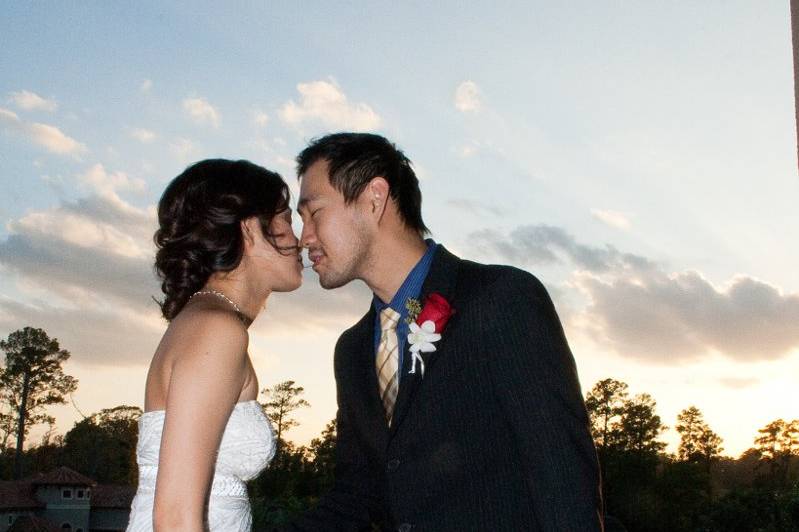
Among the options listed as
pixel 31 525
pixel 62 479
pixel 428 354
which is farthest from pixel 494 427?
pixel 62 479

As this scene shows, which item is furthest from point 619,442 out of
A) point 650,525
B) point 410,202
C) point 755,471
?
point 410,202

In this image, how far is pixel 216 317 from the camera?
3436mm

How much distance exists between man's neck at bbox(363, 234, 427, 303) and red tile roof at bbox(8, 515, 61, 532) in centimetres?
5039

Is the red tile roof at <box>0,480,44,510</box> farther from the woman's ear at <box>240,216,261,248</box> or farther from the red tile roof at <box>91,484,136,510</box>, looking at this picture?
the woman's ear at <box>240,216,261,248</box>

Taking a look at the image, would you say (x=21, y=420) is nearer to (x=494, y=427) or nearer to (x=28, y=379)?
(x=28, y=379)

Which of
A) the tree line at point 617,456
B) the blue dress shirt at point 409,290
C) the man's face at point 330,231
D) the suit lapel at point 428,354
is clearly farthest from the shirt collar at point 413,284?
the tree line at point 617,456

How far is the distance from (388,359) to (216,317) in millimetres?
902

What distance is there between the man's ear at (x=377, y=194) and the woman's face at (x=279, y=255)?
415mm

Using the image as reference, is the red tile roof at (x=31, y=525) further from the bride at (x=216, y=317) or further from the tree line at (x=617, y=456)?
the bride at (x=216, y=317)

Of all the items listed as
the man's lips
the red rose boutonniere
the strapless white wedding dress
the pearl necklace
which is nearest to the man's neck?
the man's lips

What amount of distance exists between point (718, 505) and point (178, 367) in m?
54.3

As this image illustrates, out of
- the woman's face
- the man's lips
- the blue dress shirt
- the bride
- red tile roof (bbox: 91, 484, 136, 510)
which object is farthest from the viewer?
red tile roof (bbox: 91, 484, 136, 510)

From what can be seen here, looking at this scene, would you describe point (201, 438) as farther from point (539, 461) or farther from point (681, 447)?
point (681, 447)

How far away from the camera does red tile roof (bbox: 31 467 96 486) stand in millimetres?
51781
